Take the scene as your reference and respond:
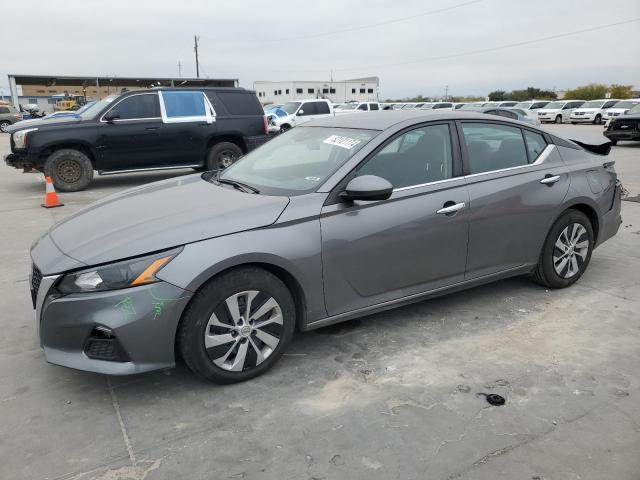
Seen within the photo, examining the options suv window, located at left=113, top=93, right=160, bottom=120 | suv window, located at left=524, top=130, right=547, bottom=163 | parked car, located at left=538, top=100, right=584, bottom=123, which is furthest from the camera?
parked car, located at left=538, top=100, right=584, bottom=123

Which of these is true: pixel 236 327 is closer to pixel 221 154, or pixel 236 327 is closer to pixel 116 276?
pixel 116 276

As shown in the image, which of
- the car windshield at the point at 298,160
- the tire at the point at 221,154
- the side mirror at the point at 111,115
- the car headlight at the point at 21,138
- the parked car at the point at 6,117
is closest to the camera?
the car windshield at the point at 298,160

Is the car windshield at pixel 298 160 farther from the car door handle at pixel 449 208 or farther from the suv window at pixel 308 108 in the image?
the suv window at pixel 308 108

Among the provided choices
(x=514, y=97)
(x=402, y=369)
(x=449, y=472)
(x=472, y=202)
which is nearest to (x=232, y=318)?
(x=402, y=369)

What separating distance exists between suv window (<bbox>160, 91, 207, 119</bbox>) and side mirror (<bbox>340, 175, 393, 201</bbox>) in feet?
26.0

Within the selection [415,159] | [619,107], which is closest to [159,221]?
[415,159]

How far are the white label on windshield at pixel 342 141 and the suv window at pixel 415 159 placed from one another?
0.67 ft

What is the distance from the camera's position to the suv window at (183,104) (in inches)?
403

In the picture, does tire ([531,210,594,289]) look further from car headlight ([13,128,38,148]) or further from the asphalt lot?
car headlight ([13,128,38,148])

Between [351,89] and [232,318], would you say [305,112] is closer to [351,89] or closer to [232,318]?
[232,318]

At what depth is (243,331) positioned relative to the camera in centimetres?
301

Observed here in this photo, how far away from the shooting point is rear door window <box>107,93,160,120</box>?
9.87 metres

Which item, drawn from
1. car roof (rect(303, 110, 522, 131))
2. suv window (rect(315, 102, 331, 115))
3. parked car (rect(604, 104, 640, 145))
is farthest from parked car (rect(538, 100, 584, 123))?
car roof (rect(303, 110, 522, 131))

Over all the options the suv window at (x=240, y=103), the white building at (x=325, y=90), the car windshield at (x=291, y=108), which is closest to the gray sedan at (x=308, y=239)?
the suv window at (x=240, y=103)
